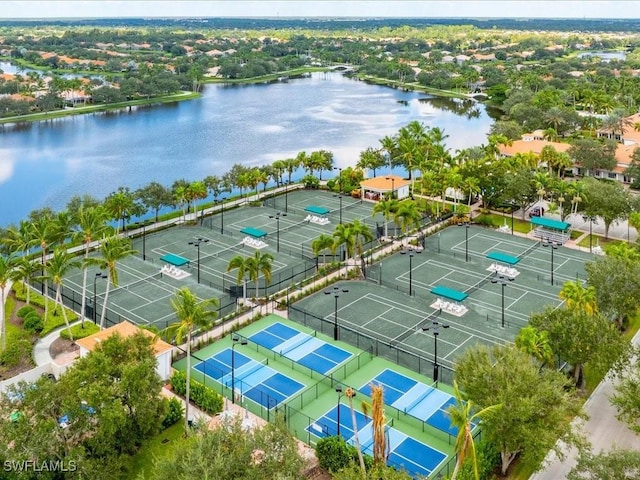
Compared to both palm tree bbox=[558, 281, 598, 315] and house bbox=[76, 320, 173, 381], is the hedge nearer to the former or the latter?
house bbox=[76, 320, 173, 381]

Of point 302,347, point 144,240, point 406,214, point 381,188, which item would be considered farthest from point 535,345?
point 381,188

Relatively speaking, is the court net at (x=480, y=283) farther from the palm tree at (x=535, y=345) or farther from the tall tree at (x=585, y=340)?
the palm tree at (x=535, y=345)

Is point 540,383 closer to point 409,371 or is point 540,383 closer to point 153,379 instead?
point 409,371

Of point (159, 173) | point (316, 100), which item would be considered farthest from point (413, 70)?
point (159, 173)

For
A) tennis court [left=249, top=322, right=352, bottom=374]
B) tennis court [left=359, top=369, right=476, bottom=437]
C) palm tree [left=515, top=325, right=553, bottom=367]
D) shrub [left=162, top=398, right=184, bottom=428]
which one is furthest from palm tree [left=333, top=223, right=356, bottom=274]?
shrub [left=162, top=398, right=184, bottom=428]

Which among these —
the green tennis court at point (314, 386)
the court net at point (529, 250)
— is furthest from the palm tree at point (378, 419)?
the court net at point (529, 250)
